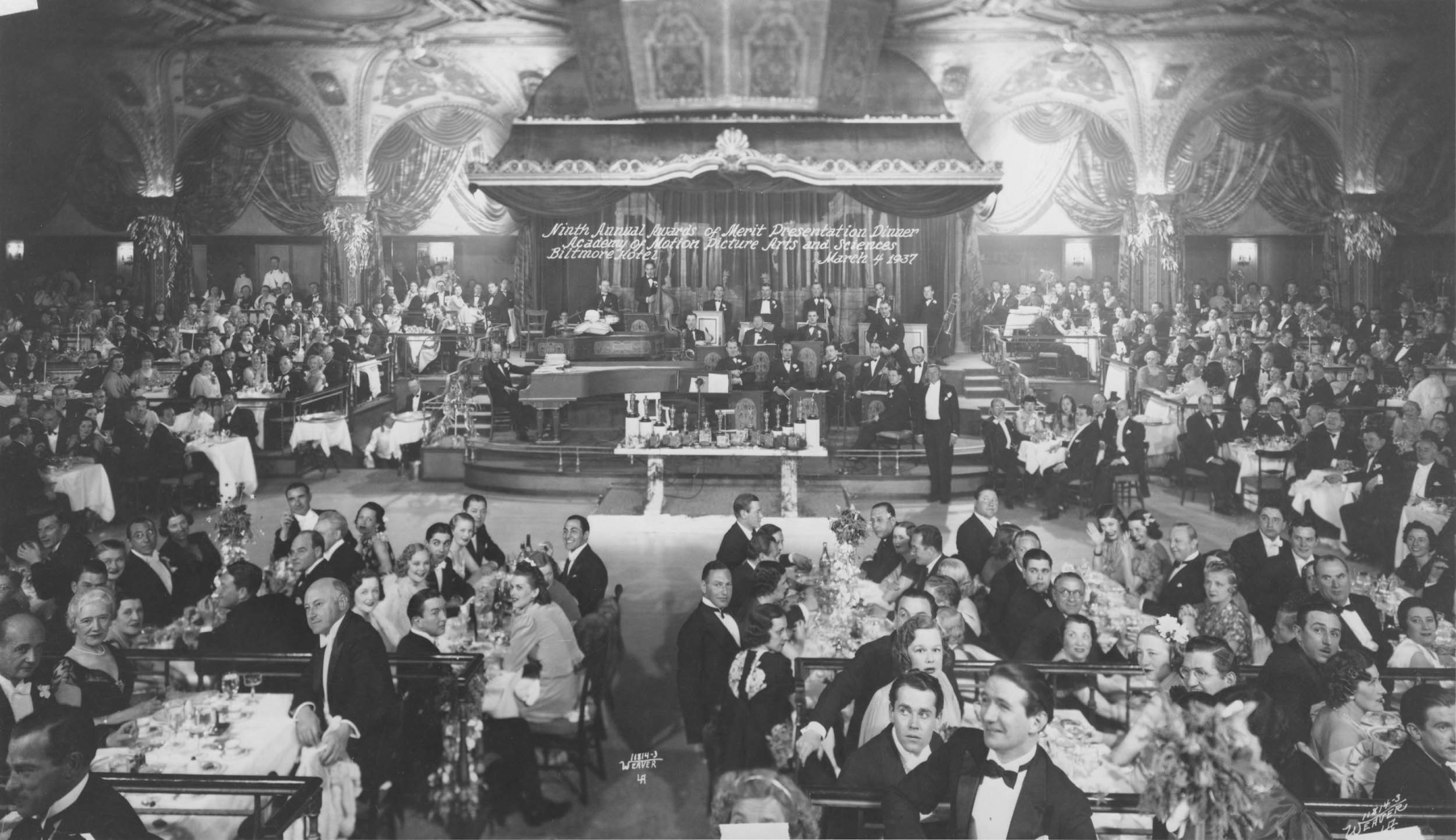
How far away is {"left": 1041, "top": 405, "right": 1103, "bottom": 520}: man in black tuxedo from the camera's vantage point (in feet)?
25.0

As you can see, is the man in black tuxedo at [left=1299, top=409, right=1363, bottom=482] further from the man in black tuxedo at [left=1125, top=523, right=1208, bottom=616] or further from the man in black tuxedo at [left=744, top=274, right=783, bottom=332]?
the man in black tuxedo at [left=744, top=274, right=783, bottom=332]

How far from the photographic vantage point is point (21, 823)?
3900 millimetres

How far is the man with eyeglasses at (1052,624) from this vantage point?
18.2ft

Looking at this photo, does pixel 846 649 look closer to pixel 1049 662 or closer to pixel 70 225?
pixel 1049 662

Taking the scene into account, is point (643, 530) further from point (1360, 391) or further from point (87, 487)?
point (1360, 391)

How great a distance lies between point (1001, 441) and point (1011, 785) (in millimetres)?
4488

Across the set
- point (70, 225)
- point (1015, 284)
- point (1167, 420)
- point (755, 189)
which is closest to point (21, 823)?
point (70, 225)

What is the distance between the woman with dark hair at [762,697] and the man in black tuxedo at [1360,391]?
449cm

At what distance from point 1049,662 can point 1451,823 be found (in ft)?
5.89

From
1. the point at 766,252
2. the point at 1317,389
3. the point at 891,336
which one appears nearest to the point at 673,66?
the point at 766,252

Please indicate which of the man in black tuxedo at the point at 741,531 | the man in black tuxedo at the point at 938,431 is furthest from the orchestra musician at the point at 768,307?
the man in black tuxedo at the point at 741,531

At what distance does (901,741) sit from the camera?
3.91 m

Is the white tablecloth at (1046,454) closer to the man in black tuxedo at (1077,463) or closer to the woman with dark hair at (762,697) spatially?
the man in black tuxedo at (1077,463)

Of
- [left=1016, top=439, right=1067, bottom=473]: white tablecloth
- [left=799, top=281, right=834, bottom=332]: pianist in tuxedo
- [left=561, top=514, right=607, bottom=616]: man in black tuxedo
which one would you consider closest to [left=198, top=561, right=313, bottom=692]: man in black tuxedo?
[left=561, top=514, right=607, bottom=616]: man in black tuxedo
